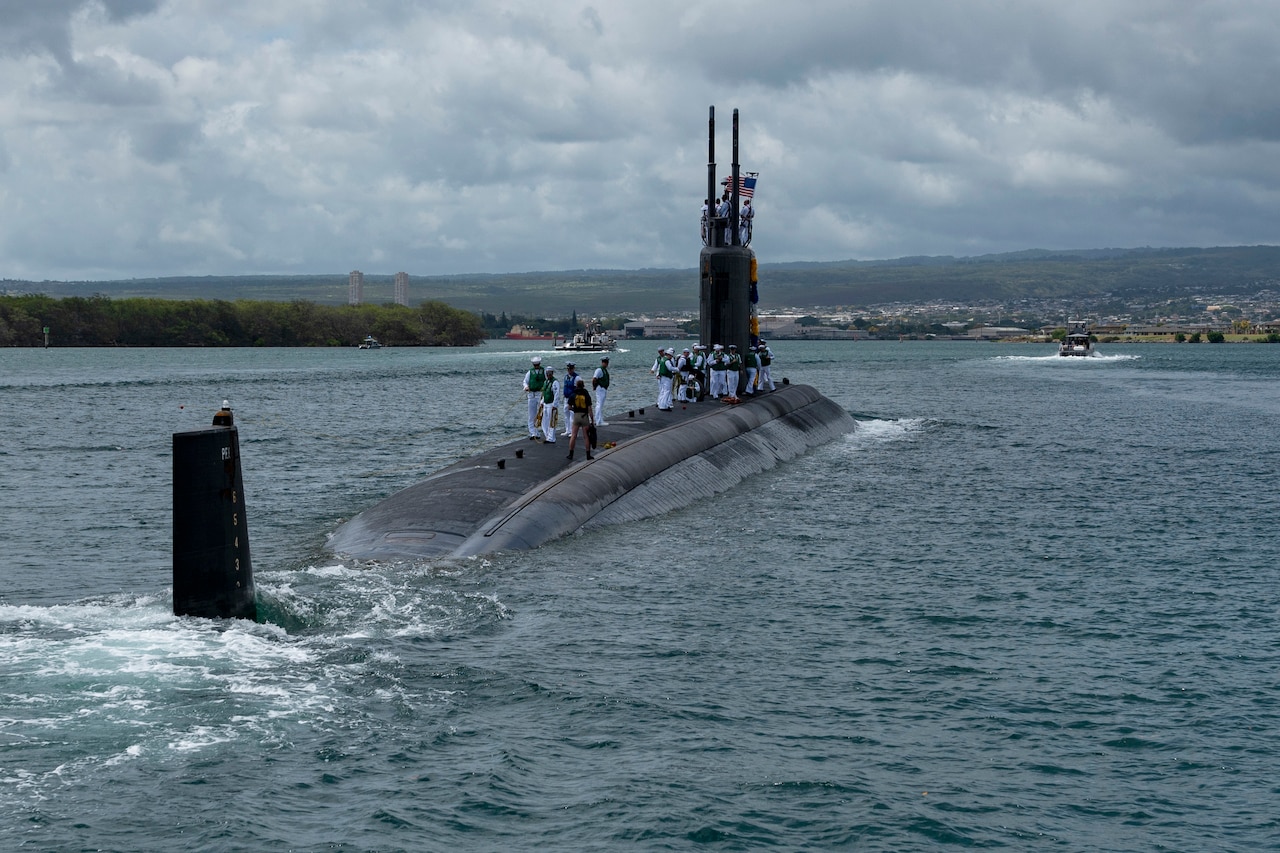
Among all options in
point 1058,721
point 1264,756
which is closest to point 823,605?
point 1058,721

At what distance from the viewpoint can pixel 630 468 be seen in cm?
2683

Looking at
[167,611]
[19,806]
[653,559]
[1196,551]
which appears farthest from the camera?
[1196,551]

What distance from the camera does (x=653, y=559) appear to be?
71.0ft

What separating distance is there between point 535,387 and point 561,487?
5.63 meters

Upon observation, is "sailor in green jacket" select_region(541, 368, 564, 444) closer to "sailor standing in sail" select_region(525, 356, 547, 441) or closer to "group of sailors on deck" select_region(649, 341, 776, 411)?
"sailor standing in sail" select_region(525, 356, 547, 441)

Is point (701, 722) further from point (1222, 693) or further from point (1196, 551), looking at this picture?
point (1196, 551)

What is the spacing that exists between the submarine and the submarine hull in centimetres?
3

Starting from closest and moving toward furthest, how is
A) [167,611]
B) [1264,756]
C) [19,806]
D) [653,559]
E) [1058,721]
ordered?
[19,806]
[1264,756]
[1058,721]
[167,611]
[653,559]

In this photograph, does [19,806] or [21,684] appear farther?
[21,684]

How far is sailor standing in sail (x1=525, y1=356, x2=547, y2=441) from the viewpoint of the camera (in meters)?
28.4

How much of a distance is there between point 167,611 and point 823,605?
8.99 meters

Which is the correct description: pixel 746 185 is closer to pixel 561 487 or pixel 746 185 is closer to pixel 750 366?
pixel 750 366

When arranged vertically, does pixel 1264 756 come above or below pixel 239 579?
below

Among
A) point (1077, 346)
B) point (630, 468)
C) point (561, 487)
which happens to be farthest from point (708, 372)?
point (1077, 346)
